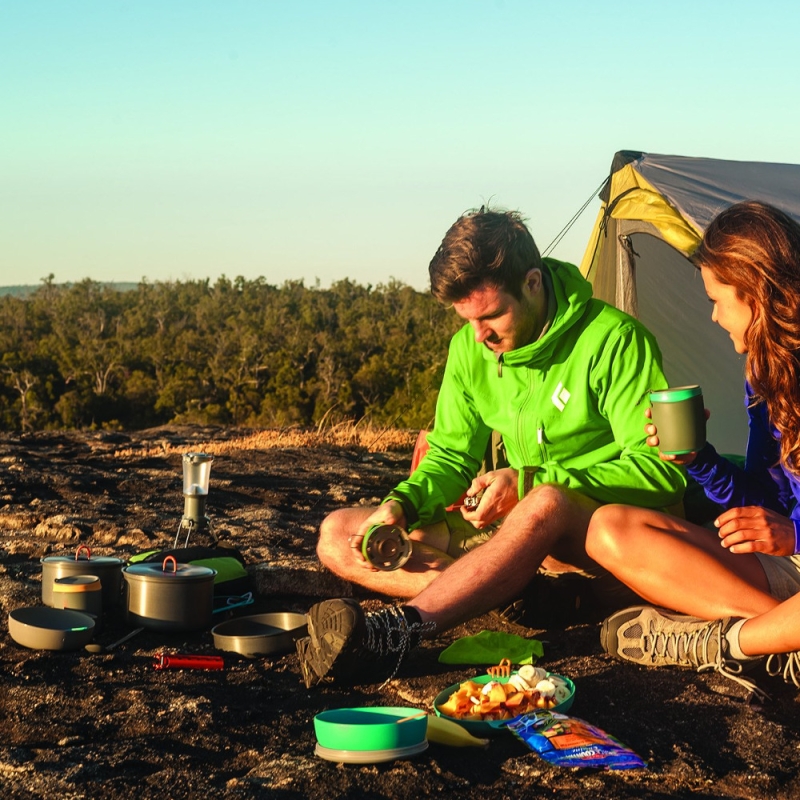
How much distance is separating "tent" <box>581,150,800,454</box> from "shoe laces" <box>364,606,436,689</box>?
254 cm

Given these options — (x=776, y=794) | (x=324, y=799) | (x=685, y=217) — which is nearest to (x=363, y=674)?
(x=324, y=799)

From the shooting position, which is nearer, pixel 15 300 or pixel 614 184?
pixel 614 184

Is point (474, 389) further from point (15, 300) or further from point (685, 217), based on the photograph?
point (15, 300)

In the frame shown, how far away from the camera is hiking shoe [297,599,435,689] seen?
7.39 ft

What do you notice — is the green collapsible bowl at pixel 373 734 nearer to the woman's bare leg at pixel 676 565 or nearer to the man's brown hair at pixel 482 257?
the woman's bare leg at pixel 676 565

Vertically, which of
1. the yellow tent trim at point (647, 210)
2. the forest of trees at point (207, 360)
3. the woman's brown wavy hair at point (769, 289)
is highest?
the yellow tent trim at point (647, 210)

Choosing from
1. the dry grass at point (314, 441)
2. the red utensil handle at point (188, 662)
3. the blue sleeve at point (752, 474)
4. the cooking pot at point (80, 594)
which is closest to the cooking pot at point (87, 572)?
the cooking pot at point (80, 594)

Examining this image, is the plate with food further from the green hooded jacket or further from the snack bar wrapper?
the green hooded jacket

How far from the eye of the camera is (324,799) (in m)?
1.70

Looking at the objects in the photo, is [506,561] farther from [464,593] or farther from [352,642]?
[352,642]

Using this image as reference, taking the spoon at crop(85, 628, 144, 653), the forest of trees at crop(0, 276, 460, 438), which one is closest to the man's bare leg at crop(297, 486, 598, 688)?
the spoon at crop(85, 628, 144, 653)

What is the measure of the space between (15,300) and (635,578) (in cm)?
4815

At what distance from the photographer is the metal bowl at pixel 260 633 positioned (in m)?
2.62

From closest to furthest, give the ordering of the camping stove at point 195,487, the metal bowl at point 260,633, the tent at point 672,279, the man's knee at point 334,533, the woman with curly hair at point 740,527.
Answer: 1. the woman with curly hair at point 740,527
2. the metal bowl at point 260,633
3. the man's knee at point 334,533
4. the camping stove at point 195,487
5. the tent at point 672,279
